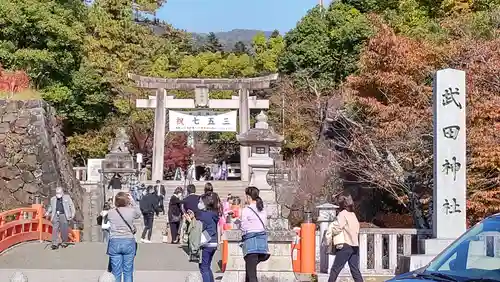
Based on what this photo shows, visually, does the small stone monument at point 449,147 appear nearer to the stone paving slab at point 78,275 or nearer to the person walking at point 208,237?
the person walking at point 208,237

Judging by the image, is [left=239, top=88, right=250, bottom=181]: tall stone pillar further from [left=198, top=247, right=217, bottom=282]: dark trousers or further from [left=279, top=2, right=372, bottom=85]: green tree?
[left=198, top=247, right=217, bottom=282]: dark trousers

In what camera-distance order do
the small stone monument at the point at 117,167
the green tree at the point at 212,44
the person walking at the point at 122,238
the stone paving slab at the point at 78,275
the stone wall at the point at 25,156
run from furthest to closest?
the green tree at the point at 212,44, the small stone monument at the point at 117,167, the stone wall at the point at 25,156, the stone paving slab at the point at 78,275, the person walking at the point at 122,238

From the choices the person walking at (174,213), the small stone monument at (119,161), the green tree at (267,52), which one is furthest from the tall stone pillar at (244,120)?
the person walking at (174,213)

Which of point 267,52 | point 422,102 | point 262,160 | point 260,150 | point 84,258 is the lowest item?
point 84,258

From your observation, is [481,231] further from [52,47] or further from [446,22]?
[52,47]

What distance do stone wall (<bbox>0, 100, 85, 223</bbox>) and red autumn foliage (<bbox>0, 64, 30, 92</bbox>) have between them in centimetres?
129

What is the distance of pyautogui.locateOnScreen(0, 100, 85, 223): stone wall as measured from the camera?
90.4 ft

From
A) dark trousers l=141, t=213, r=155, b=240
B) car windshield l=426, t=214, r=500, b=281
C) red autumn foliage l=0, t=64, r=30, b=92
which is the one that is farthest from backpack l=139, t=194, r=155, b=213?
car windshield l=426, t=214, r=500, b=281

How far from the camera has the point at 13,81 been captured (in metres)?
29.6

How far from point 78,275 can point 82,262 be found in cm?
204

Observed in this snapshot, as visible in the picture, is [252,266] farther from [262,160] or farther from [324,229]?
[262,160]

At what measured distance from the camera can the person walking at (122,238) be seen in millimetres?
10633

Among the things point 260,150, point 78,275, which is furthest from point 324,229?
point 78,275

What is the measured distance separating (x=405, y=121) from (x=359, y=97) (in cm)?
313
